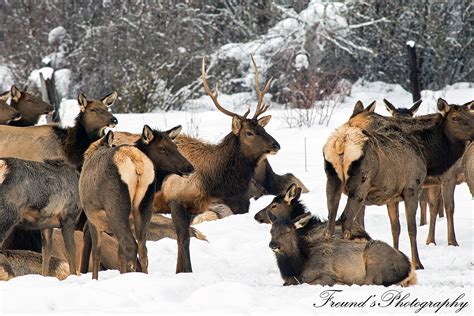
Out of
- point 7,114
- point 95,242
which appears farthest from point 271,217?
point 7,114

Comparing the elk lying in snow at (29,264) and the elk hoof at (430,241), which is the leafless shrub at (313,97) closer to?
the elk hoof at (430,241)

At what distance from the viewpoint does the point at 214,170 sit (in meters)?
11.9

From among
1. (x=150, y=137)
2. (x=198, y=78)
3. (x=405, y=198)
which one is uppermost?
(x=150, y=137)

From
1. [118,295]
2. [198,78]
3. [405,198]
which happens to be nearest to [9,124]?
[405,198]

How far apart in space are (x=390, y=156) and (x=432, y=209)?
77.6 inches

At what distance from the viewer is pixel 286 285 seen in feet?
30.8

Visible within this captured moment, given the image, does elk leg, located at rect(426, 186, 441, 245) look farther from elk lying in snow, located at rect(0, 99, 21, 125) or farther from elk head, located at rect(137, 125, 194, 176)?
elk lying in snow, located at rect(0, 99, 21, 125)

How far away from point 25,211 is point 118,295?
260 cm

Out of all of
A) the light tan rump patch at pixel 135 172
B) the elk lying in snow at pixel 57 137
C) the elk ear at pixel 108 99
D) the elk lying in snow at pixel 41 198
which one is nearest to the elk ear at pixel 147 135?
the elk lying in snow at pixel 41 198

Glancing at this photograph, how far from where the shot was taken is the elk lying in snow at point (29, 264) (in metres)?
10.0

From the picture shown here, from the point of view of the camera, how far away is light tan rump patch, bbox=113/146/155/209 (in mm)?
9211

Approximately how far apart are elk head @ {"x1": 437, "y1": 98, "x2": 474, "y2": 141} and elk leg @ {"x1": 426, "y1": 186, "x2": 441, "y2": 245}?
0.98m

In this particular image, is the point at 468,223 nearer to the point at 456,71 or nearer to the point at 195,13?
the point at 456,71

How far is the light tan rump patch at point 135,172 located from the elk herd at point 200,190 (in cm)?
1
